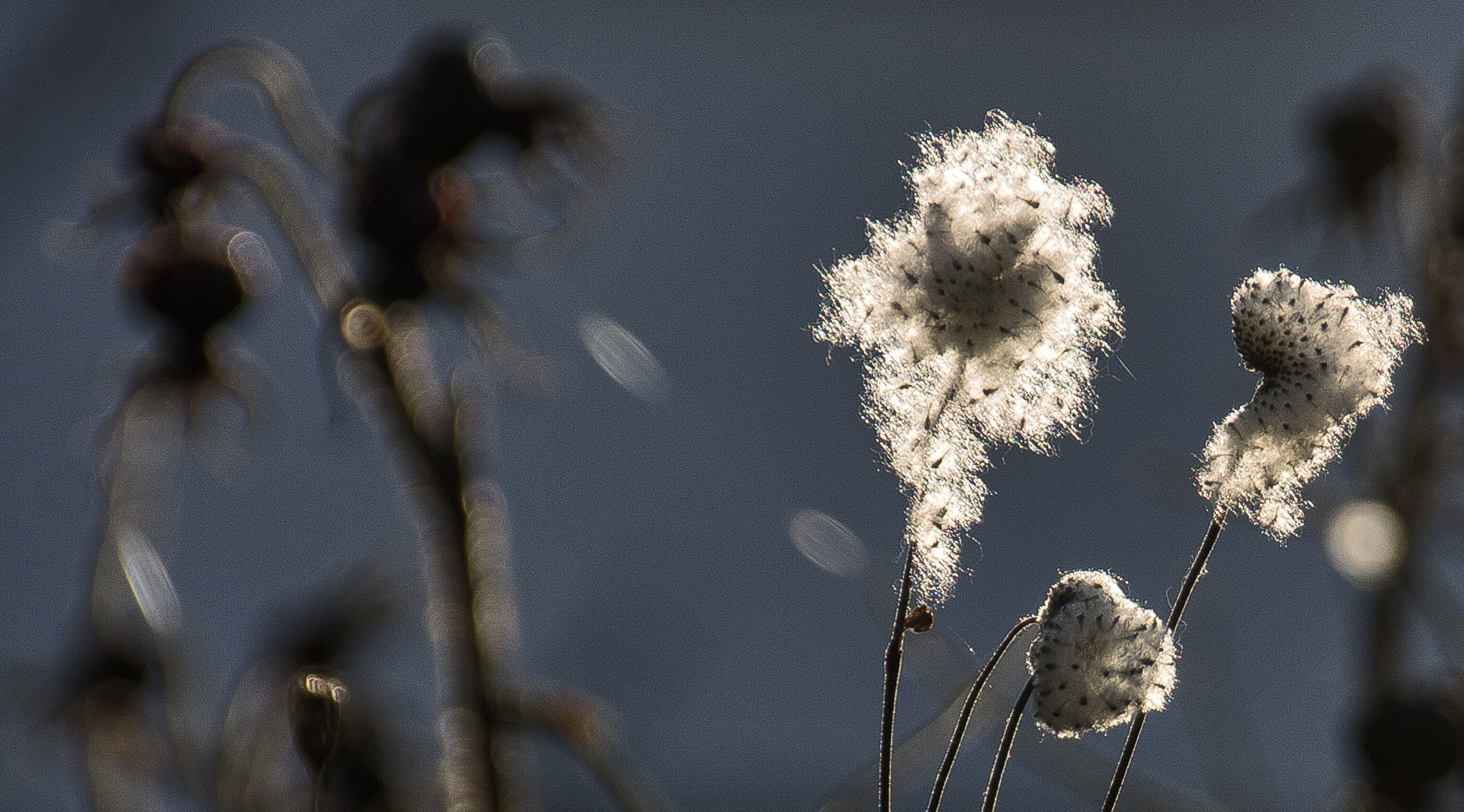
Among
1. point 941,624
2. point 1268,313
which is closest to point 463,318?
point 941,624

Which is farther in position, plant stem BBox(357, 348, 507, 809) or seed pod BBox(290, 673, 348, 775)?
plant stem BBox(357, 348, 507, 809)

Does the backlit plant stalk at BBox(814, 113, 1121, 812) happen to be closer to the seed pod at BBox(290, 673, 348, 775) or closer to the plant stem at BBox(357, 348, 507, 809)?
the seed pod at BBox(290, 673, 348, 775)

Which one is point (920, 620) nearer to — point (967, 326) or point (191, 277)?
point (967, 326)

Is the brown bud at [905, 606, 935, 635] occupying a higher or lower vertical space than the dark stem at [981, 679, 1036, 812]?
higher

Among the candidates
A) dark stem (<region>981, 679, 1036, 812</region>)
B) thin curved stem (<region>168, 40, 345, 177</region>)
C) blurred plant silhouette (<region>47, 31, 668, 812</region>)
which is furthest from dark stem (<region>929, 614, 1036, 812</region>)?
thin curved stem (<region>168, 40, 345, 177</region>)

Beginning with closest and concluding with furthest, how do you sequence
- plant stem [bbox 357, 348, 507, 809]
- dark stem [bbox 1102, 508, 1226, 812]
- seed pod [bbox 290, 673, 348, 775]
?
dark stem [bbox 1102, 508, 1226, 812] → seed pod [bbox 290, 673, 348, 775] → plant stem [bbox 357, 348, 507, 809]

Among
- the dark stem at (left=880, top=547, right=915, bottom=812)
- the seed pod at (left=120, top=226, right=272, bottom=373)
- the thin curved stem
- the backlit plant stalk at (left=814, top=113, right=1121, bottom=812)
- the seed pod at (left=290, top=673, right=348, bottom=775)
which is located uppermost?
the thin curved stem

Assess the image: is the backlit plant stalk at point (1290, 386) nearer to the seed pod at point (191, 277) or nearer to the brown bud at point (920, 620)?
the brown bud at point (920, 620)

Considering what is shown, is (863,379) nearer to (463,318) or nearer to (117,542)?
(463,318)

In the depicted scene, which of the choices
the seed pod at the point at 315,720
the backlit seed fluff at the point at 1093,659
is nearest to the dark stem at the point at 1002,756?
the backlit seed fluff at the point at 1093,659
